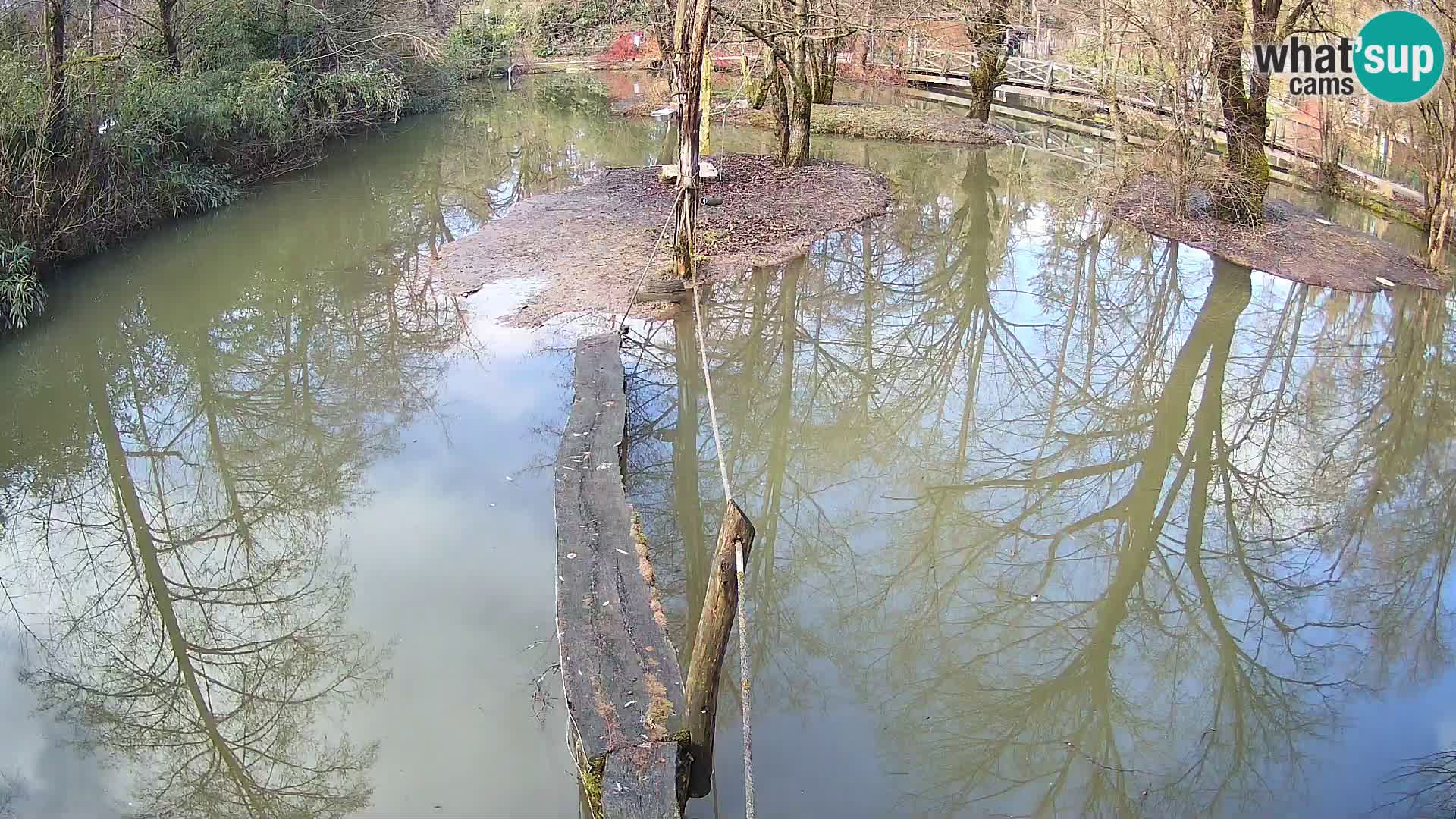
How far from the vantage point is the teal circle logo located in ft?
38.7

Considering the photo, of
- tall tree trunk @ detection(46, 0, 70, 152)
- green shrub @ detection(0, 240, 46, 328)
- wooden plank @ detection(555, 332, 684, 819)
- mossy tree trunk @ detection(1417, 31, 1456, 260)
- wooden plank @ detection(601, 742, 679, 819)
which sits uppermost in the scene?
tall tree trunk @ detection(46, 0, 70, 152)

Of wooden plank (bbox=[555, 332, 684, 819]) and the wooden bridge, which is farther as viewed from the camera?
the wooden bridge

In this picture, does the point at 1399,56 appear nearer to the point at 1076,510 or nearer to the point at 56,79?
the point at 1076,510

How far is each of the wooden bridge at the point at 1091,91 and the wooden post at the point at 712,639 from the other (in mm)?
11374

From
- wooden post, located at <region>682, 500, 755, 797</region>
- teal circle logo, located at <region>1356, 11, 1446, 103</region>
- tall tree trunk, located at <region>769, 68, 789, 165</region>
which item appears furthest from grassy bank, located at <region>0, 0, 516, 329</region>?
teal circle logo, located at <region>1356, 11, 1446, 103</region>

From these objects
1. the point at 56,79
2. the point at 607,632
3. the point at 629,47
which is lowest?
the point at 607,632

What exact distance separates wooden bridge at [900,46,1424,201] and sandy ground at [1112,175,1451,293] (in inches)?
39.0

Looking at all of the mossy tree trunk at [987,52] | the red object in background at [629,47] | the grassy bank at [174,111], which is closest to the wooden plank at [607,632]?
the grassy bank at [174,111]

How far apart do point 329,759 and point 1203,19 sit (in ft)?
40.9

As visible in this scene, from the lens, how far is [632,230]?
13.5 m

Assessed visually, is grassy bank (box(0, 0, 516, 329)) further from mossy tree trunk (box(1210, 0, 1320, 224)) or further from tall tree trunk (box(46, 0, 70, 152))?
mossy tree trunk (box(1210, 0, 1320, 224))

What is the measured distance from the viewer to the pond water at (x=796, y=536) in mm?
5070

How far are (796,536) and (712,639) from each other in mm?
2679

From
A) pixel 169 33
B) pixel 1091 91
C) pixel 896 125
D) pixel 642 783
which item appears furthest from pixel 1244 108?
pixel 169 33
